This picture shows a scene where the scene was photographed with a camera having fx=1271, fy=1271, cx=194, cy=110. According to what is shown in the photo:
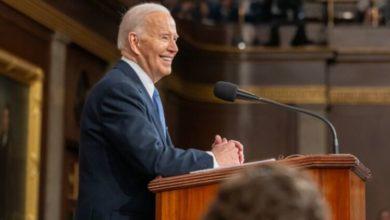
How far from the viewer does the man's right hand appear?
4289mm

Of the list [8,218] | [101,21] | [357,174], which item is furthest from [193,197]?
[101,21]

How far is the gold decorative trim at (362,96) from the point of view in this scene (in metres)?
15.5

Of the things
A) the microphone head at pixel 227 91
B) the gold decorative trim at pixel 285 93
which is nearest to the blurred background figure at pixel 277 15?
the gold decorative trim at pixel 285 93

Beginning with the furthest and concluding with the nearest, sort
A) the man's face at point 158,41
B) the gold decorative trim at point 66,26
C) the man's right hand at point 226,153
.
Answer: the gold decorative trim at point 66,26 → the man's face at point 158,41 → the man's right hand at point 226,153

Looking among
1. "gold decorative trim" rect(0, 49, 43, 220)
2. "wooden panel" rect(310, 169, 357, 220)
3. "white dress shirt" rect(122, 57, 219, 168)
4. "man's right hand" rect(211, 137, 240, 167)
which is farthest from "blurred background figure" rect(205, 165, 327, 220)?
"gold decorative trim" rect(0, 49, 43, 220)

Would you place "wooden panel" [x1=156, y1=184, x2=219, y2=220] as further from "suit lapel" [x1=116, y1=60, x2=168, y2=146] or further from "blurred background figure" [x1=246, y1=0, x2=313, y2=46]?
"blurred background figure" [x1=246, y1=0, x2=313, y2=46]

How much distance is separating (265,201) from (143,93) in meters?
2.06

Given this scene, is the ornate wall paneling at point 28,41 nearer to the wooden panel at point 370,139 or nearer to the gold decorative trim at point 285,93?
the gold decorative trim at point 285,93

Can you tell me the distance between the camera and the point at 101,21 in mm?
12359

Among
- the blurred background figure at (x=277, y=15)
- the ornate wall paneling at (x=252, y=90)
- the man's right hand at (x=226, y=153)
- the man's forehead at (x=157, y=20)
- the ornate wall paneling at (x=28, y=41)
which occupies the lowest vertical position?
the man's right hand at (x=226, y=153)

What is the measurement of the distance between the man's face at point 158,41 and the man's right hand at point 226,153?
35 centimetres

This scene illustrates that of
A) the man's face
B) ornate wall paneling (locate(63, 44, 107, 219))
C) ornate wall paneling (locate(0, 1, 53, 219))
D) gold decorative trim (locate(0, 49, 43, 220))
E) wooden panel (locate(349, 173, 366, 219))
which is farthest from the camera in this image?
ornate wall paneling (locate(63, 44, 107, 219))

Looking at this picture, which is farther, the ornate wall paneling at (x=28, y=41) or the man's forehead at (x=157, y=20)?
the ornate wall paneling at (x=28, y=41)

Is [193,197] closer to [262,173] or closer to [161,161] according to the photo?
[161,161]
